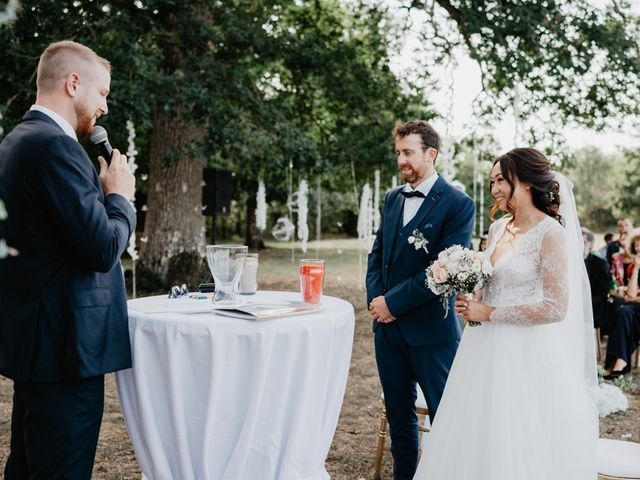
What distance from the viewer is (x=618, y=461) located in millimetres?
2875

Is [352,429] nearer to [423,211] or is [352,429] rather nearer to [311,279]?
[423,211]

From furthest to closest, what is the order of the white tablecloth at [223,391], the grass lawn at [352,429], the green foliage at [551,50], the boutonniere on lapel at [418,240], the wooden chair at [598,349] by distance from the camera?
the green foliage at [551,50], the wooden chair at [598,349], the grass lawn at [352,429], the boutonniere on lapel at [418,240], the white tablecloth at [223,391]

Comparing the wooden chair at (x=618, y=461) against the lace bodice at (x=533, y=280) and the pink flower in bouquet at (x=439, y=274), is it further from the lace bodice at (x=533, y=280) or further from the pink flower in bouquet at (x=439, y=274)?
the pink flower in bouquet at (x=439, y=274)

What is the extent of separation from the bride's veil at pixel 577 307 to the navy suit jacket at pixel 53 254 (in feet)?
6.73

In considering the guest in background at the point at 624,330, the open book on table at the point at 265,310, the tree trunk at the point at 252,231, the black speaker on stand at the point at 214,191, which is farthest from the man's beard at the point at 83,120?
the tree trunk at the point at 252,231

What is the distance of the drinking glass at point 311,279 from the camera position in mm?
3088

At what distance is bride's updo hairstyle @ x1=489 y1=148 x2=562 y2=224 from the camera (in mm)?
3021

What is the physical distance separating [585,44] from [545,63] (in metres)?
0.74

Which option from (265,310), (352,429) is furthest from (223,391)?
(352,429)

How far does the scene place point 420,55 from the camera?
11.7 meters

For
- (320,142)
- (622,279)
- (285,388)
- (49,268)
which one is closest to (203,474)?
(285,388)

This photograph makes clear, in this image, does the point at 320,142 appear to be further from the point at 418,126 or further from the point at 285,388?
the point at 285,388

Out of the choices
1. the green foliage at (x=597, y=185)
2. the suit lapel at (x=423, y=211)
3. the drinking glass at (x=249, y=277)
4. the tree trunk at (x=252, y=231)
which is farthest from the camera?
the green foliage at (x=597, y=185)

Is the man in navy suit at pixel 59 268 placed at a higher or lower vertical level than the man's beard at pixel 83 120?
lower
